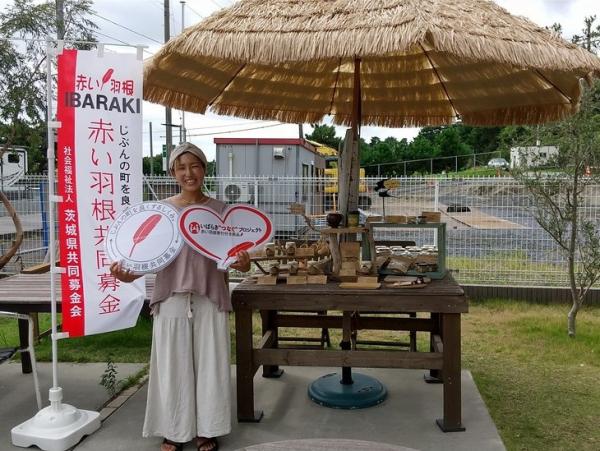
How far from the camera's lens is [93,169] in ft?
9.67

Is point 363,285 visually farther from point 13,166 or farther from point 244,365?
point 13,166

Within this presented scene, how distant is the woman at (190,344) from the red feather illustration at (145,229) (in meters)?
0.19

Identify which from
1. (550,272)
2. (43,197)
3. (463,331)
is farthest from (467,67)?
(43,197)

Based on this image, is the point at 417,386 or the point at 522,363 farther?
the point at 522,363

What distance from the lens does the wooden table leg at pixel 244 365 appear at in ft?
10.6

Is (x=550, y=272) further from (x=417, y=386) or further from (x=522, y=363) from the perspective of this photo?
(x=417, y=386)

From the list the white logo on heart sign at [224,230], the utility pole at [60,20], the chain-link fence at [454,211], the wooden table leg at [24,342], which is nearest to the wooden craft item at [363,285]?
the white logo on heart sign at [224,230]

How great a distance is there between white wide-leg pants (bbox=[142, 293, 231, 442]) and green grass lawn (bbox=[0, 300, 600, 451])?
67.1 inches

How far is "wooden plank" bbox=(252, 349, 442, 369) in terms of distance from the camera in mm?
3135

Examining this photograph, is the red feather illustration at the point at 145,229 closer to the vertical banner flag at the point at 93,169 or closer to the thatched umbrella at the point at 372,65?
the vertical banner flag at the point at 93,169

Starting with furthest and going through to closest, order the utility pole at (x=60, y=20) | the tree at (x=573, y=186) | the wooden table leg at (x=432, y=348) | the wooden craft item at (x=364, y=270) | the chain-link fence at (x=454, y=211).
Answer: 1. the utility pole at (x=60, y=20)
2. the chain-link fence at (x=454, y=211)
3. the tree at (x=573, y=186)
4. the wooden table leg at (x=432, y=348)
5. the wooden craft item at (x=364, y=270)

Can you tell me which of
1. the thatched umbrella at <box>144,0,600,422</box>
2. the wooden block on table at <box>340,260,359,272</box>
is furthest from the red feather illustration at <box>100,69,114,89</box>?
the wooden block on table at <box>340,260,359,272</box>

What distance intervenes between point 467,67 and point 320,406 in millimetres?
2514

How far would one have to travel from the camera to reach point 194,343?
293 cm
